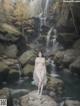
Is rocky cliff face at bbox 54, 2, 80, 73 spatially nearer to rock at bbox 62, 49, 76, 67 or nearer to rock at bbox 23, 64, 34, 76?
rock at bbox 62, 49, 76, 67

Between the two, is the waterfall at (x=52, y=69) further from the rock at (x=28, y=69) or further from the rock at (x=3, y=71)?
the rock at (x=3, y=71)

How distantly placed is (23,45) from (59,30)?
2883 mm

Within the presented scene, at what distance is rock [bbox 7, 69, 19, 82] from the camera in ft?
36.8

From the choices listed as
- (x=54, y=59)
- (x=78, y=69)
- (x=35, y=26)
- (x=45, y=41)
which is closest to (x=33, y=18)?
(x=35, y=26)

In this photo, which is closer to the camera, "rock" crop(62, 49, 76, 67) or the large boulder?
"rock" crop(62, 49, 76, 67)

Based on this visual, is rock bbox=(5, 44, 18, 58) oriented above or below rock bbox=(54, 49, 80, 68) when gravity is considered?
above

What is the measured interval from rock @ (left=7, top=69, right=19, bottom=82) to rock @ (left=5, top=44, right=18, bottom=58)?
2.16 metres

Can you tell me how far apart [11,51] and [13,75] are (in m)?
2.80

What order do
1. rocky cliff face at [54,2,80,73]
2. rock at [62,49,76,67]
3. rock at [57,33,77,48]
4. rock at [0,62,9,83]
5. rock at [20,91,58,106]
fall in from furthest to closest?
rock at [57,33,77,48] < rocky cliff face at [54,2,80,73] < rock at [62,49,76,67] < rock at [0,62,9,83] < rock at [20,91,58,106]

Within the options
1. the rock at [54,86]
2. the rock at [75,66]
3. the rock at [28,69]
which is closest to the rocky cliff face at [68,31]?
the rock at [75,66]

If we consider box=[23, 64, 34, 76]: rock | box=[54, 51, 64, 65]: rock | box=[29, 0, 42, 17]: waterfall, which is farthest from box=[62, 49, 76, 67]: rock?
box=[29, 0, 42, 17]: waterfall

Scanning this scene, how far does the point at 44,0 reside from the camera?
18953 mm

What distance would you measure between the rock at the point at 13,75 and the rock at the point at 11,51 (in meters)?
2.16

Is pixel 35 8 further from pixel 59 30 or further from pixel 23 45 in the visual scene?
pixel 23 45
